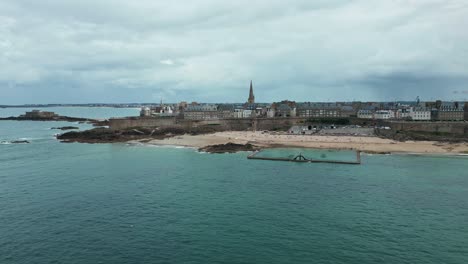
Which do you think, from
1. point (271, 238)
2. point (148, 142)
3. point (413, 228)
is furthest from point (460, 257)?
point (148, 142)

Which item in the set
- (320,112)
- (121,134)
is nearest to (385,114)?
(320,112)

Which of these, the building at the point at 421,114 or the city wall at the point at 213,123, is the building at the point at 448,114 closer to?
the building at the point at 421,114

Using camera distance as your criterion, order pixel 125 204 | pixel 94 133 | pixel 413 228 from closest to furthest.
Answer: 1. pixel 413 228
2. pixel 125 204
3. pixel 94 133

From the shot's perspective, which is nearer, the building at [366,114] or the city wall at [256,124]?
the city wall at [256,124]

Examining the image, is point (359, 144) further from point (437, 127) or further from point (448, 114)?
point (448, 114)

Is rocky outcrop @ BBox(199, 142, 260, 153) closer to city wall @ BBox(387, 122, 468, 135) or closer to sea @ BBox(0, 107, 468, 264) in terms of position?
sea @ BBox(0, 107, 468, 264)

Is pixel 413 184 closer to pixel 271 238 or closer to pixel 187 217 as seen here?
pixel 271 238

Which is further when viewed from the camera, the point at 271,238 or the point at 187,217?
the point at 187,217

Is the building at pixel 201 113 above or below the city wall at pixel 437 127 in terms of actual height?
above

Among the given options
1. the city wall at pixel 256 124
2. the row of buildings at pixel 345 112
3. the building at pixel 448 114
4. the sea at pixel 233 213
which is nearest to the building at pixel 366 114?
the row of buildings at pixel 345 112
